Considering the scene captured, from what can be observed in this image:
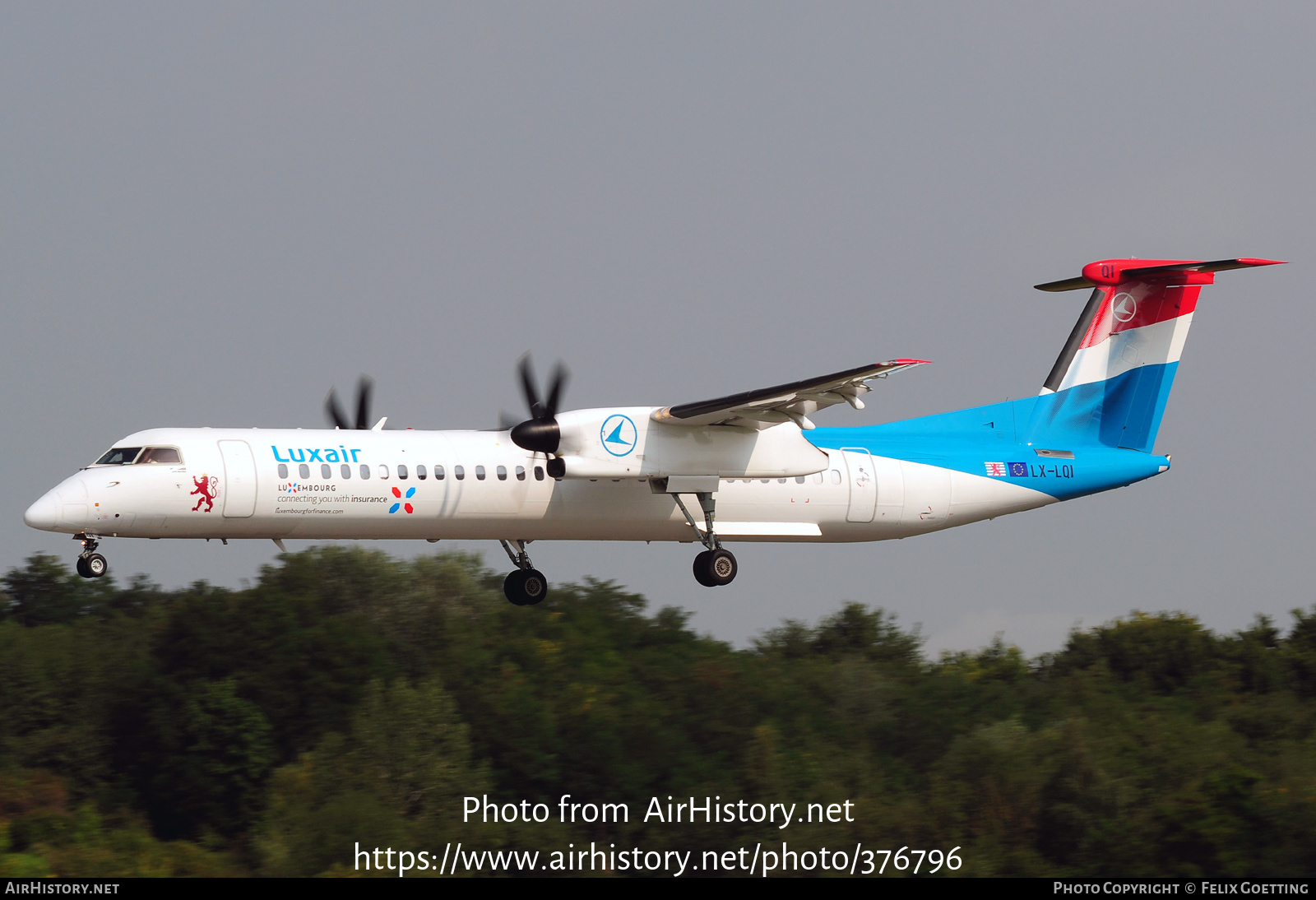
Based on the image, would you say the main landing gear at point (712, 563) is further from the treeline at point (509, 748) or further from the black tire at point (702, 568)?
Result: the treeline at point (509, 748)

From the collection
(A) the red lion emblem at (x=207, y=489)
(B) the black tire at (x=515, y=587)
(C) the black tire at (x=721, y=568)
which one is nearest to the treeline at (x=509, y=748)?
(B) the black tire at (x=515, y=587)

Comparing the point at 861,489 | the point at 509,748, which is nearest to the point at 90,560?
the point at 861,489

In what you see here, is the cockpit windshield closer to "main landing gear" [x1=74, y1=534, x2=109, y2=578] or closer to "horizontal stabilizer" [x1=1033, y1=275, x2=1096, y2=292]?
"main landing gear" [x1=74, y1=534, x2=109, y2=578]

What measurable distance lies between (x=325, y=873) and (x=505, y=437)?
936 centimetres

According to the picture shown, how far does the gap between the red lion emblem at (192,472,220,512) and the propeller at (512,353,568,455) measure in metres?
4.02

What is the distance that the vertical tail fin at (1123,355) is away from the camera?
25.1m

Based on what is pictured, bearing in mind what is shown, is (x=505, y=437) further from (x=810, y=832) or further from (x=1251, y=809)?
(x=1251, y=809)

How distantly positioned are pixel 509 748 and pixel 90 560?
13728 mm

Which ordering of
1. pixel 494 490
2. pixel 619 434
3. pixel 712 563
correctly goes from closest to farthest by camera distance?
1. pixel 494 490
2. pixel 619 434
3. pixel 712 563

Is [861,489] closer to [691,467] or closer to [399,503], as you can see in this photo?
[691,467]

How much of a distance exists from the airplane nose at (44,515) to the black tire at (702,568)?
912cm

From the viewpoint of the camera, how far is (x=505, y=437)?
864 inches

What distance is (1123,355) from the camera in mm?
25734
